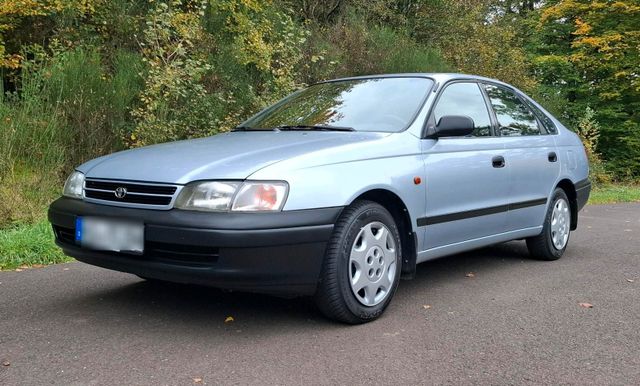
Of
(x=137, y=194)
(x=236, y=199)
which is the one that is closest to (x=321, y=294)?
(x=236, y=199)

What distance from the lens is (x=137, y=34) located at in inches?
430

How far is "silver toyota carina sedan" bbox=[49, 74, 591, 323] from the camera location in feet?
10.8

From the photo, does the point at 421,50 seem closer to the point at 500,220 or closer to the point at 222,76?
the point at 222,76

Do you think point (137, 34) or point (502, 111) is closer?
point (502, 111)

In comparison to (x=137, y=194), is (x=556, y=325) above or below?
below

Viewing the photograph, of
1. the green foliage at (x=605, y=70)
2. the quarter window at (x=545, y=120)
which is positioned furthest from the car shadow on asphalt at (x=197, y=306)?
the green foliage at (x=605, y=70)

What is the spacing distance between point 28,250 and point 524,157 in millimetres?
4499

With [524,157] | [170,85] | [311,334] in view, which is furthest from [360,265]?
[170,85]

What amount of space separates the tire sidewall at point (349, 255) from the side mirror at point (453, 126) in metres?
0.81

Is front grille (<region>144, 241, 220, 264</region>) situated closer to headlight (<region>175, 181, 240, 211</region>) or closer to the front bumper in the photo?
the front bumper

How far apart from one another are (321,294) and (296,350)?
15.6 inches

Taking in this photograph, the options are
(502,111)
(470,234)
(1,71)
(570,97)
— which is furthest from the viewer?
(570,97)

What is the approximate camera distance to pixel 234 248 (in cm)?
321

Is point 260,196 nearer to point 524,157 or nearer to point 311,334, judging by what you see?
point 311,334
